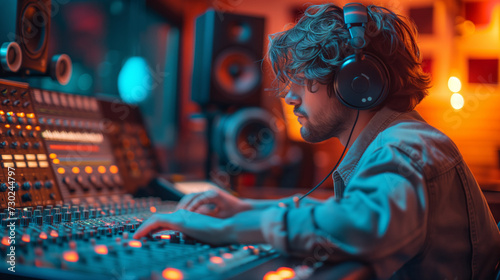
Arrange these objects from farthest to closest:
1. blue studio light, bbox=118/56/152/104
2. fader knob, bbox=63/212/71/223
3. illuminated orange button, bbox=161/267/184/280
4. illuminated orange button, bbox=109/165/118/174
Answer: blue studio light, bbox=118/56/152/104 → illuminated orange button, bbox=109/165/118/174 → fader knob, bbox=63/212/71/223 → illuminated orange button, bbox=161/267/184/280

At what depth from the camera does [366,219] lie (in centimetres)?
62

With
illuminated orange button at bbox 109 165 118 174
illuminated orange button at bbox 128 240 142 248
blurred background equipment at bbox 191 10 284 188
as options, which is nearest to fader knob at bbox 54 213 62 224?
illuminated orange button at bbox 128 240 142 248

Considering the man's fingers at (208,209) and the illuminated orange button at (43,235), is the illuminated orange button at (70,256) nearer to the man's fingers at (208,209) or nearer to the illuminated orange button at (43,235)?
the illuminated orange button at (43,235)

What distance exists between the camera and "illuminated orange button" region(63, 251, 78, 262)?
21.6 inches

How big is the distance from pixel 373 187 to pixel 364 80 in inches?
10.7

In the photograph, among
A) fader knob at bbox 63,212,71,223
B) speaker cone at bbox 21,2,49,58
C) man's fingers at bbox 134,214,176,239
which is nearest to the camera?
man's fingers at bbox 134,214,176,239

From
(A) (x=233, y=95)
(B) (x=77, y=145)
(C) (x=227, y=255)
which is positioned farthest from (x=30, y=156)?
(A) (x=233, y=95)

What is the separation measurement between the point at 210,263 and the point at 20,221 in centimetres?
43

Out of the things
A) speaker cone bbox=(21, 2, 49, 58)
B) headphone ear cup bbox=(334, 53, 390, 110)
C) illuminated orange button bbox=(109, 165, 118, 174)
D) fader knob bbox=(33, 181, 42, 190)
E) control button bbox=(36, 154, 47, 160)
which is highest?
speaker cone bbox=(21, 2, 49, 58)

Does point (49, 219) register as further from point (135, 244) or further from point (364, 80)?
point (364, 80)

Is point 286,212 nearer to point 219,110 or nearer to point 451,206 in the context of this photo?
point 451,206

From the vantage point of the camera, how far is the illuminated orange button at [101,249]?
60 cm

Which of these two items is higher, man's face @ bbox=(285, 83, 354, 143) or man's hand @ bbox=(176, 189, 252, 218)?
man's face @ bbox=(285, 83, 354, 143)

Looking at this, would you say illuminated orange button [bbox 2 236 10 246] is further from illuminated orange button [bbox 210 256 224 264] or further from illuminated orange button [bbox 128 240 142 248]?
illuminated orange button [bbox 210 256 224 264]
